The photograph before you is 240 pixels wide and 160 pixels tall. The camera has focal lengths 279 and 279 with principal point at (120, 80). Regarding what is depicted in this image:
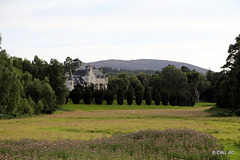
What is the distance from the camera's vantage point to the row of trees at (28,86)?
4641 cm

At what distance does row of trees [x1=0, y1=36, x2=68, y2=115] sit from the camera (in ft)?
152

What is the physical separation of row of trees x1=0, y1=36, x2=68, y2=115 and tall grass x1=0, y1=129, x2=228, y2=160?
115 ft

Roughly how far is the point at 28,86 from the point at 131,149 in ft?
163

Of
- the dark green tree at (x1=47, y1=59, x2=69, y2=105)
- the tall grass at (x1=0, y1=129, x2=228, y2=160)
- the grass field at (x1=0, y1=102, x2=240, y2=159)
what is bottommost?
the grass field at (x1=0, y1=102, x2=240, y2=159)

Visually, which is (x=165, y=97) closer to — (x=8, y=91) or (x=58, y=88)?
(x=58, y=88)

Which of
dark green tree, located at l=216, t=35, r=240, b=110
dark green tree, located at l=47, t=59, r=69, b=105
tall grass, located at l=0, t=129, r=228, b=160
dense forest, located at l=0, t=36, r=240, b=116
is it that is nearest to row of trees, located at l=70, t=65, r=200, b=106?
dense forest, located at l=0, t=36, r=240, b=116

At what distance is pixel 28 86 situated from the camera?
5869 cm

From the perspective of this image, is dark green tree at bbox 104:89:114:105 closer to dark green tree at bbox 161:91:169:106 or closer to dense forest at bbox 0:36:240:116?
dense forest at bbox 0:36:240:116

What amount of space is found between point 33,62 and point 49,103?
67.0 feet

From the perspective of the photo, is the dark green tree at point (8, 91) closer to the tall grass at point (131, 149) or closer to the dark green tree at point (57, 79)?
the dark green tree at point (57, 79)

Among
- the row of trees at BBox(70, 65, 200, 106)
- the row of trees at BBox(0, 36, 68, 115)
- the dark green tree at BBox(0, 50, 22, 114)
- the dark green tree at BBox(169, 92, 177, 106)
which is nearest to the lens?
the dark green tree at BBox(0, 50, 22, 114)

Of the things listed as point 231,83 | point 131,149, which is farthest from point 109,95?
point 131,149

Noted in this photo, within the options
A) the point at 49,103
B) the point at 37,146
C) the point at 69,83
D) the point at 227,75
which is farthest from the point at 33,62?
the point at 37,146

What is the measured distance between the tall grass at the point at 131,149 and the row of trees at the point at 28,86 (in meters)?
35.1
